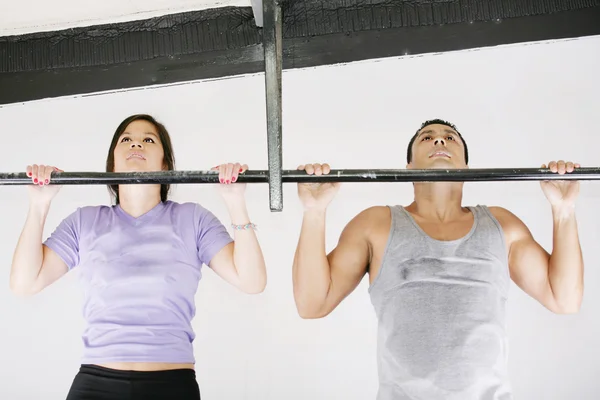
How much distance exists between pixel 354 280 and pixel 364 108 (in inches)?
38.6

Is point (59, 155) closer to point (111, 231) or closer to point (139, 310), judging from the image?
point (111, 231)

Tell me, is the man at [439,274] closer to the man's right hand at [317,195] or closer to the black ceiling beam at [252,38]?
the man's right hand at [317,195]

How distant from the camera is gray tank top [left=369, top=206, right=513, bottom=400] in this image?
63.5 inches

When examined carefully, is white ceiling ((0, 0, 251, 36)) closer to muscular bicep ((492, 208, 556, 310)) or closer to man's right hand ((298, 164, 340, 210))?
man's right hand ((298, 164, 340, 210))

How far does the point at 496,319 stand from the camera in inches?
67.3

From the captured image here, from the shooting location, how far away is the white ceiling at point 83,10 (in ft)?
8.30

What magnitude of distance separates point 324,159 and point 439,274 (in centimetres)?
97

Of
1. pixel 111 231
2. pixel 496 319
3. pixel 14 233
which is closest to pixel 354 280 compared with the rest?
pixel 496 319

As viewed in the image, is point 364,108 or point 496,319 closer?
point 496,319

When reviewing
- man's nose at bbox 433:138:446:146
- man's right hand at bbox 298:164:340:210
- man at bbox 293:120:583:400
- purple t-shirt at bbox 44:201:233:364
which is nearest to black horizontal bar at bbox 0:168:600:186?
man at bbox 293:120:583:400

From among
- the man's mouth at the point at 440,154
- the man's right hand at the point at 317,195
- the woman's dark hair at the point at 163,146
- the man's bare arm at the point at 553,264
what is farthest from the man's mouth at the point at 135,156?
the man's bare arm at the point at 553,264

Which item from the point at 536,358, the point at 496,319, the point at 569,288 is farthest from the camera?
the point at 536,358

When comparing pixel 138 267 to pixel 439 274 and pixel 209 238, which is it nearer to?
pixel 209 238

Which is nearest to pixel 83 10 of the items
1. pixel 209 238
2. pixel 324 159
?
pixel 324 159
